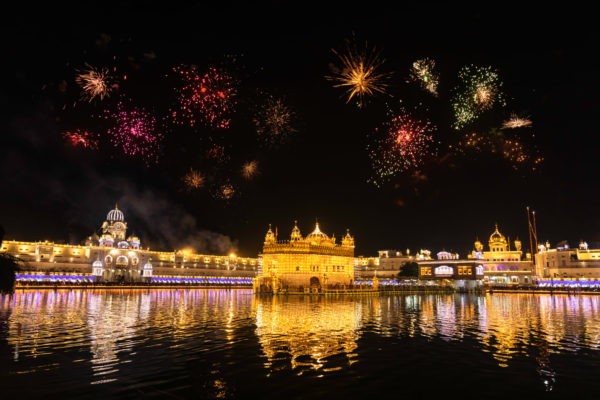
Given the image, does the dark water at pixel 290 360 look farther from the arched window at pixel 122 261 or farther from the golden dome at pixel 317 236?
the arched window at pixel 122 261

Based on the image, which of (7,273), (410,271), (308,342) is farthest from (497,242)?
(7,273)

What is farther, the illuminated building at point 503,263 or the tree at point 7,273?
the illuminated building at point 503,263

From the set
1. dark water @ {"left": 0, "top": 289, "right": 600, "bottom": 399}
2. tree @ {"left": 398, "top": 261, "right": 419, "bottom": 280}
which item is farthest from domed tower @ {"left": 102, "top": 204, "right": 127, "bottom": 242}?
dark water @ {"left": 0, "top": 289, "right": 600, "bottom": 399}

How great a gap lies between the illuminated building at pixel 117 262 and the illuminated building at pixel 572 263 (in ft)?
266

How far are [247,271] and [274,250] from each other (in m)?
75.8

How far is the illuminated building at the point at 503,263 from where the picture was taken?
419 feet

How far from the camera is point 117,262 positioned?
126 metres

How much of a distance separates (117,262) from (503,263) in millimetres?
111562

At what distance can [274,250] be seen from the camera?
265 feet

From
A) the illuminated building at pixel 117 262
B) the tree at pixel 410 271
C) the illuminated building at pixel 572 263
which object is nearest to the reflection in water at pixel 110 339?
the illuminated building at pixel 117 262

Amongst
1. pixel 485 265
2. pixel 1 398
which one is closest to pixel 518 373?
pixel 1 398

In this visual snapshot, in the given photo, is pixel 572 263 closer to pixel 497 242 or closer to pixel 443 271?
pixel 497 242

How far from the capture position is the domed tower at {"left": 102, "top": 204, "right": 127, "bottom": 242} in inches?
5192

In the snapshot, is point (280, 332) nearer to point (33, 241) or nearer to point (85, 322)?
point (85, 322)
